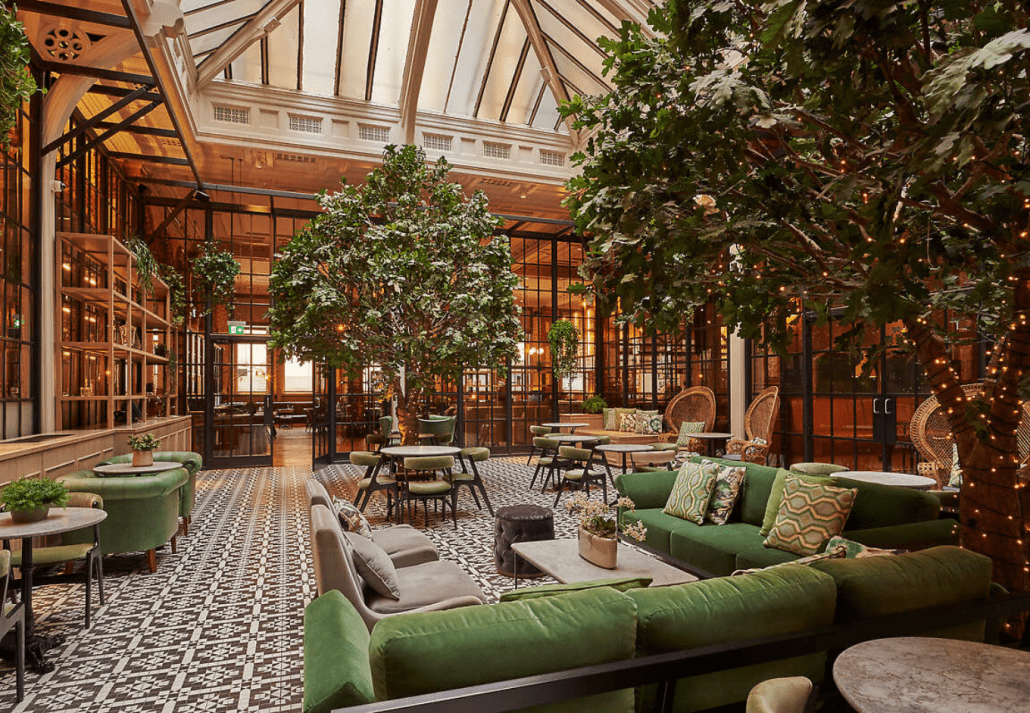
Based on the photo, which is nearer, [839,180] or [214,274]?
[839,180]

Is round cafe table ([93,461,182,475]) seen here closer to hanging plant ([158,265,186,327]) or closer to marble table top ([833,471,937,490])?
hanging plant ([158,265,186,327])

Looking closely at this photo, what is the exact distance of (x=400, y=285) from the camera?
7293 mm

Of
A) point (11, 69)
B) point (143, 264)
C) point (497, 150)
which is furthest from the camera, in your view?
point (497, 150)

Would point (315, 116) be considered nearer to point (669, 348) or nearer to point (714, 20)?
point (669, 348)

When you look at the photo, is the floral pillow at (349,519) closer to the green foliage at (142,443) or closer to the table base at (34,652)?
the table base at (34,652)

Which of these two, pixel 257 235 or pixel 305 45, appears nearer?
pixel 305 45

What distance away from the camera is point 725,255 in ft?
7.88

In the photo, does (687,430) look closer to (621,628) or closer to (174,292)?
(621,628)

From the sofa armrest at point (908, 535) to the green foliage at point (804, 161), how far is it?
5.35ft

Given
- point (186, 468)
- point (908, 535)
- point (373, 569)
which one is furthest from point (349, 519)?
point (186, 468)

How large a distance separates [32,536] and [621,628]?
10.9 feet

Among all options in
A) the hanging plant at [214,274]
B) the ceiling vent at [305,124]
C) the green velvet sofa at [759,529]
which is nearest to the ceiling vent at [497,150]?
the ceiling vent at [305,124]

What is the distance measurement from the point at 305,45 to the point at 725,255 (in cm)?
1038

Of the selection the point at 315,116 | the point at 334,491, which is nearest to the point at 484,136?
the point at 315,116
